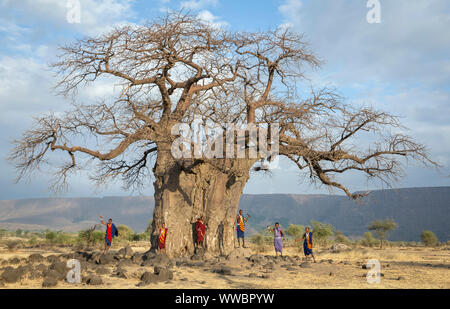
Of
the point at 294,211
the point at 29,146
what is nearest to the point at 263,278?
the point at 29,146

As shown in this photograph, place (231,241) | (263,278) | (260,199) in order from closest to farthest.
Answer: (263,278), (231,241), (260,199)

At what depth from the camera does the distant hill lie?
199 ft

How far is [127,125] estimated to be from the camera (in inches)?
434

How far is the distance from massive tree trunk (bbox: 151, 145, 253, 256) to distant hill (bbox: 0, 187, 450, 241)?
46184 mm

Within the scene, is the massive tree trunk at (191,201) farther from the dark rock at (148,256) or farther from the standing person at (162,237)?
the dark rock at (148,256)

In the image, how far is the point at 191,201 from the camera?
13367 millimetres

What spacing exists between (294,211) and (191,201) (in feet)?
263

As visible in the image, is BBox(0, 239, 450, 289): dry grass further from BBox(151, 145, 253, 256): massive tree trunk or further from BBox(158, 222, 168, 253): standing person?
BBox(151, 145, 253, 256): massive tree trunk

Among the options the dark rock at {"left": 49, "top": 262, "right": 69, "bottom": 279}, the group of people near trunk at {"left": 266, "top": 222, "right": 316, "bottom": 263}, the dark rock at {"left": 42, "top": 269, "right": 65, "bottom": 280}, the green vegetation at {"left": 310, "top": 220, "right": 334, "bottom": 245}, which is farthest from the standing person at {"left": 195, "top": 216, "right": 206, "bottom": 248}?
the green vegetation at {"left": 310, "top": 220, "right": 334, "bottom": 245}

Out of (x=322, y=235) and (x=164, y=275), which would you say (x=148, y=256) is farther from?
(x=322, y=235)
